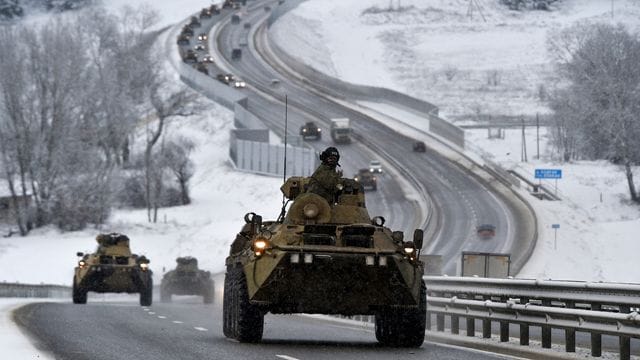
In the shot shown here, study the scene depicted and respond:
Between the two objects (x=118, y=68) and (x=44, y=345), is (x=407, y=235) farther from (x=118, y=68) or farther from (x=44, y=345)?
(x=44, y=345)

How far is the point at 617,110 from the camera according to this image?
90000mm

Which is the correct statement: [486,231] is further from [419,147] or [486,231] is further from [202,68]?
[202,68]

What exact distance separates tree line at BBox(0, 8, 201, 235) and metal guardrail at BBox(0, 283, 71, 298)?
1177 inches

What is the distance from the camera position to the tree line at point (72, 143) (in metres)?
85.9

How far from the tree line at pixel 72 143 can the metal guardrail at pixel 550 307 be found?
208ft

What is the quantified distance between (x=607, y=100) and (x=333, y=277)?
7740cm

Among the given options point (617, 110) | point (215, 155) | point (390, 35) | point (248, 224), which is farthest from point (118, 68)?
point (248, 224)

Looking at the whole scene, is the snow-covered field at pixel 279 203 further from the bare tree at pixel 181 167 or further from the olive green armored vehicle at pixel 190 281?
the olive green armored vehicle at pixel 190 281

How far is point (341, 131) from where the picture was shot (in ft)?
352

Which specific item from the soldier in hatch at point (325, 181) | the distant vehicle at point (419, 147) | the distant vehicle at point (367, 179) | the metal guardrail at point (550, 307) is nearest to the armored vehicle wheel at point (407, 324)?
the metal guardrail at point (550, 307)

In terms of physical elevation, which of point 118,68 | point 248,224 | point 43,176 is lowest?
point 248,224

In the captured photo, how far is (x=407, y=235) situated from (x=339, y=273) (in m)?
60.1

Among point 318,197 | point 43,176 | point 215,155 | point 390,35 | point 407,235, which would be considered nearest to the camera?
point 318,197

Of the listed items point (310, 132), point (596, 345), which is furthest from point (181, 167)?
point (596, 345)
